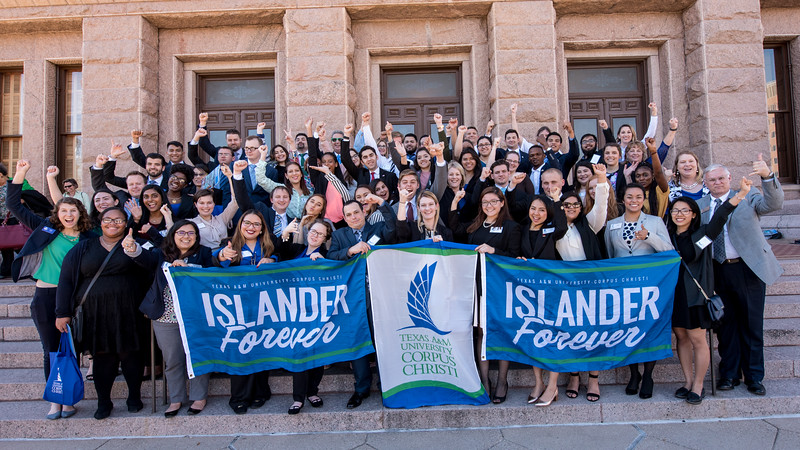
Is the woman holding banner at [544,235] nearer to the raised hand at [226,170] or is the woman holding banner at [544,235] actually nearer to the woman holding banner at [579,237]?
the woman holding banner at [579,237]

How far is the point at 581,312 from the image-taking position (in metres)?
4.73

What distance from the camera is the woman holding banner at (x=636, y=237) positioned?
4.68 meters

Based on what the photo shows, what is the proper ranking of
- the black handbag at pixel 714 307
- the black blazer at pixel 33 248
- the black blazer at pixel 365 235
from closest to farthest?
the black handbag at pixel 714 307
the black blazer at pixel 33 248
the black blazer at pixel 365 235

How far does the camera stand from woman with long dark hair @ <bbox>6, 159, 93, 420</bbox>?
475 centimetres

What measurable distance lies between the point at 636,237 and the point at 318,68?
6.61 meters

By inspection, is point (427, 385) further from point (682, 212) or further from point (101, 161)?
point (101, 161)

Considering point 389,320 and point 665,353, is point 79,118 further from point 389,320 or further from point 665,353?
point 665,353

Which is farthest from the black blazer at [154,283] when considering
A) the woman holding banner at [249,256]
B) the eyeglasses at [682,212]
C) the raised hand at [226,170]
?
the eyeglasses at [682,212]

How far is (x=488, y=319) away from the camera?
15.7 feet

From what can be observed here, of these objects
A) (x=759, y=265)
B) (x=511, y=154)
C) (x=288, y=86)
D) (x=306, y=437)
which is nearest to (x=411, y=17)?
(x=288, y=86)

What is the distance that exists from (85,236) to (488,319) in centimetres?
424

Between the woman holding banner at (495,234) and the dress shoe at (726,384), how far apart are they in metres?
2.06

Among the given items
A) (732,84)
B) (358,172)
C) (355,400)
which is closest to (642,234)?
(355,400)

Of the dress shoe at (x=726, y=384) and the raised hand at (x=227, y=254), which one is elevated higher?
the raised hand at (x=227, y=254)
